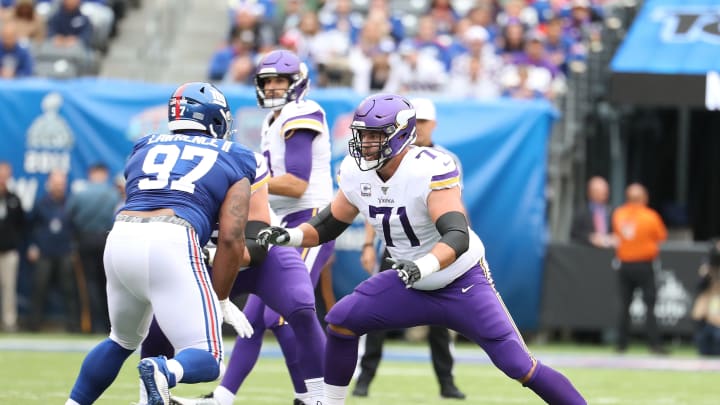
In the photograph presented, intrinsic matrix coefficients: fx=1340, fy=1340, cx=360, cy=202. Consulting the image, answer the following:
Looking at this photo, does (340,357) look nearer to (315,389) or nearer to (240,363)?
(315,389)

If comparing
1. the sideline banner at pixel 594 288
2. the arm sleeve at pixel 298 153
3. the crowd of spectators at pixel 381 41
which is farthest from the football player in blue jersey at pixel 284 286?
the sideline banner at pixel 594 288

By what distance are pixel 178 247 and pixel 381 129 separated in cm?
120

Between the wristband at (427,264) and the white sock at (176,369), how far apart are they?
115cm

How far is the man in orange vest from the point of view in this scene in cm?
1412

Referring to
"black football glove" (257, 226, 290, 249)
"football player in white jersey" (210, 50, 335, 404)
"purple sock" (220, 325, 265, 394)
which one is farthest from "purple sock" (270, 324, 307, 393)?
"black football glove" (257, 226, 290, 249)

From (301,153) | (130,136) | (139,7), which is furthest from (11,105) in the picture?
(301,153)

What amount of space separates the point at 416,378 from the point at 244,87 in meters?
5.43

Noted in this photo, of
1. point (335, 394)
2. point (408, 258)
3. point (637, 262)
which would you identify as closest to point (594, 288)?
point (637, 262)

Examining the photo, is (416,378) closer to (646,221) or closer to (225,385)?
(225,385)

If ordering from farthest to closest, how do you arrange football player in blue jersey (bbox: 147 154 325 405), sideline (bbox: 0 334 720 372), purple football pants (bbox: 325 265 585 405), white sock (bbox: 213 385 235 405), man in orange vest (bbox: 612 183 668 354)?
1. man in orange vest (bbox: 612 183 668 354)
2. sideline (bbox: 0 334 720 372)
3. white sock (bbox: 213 385 235 405)
4. football player in blue jersey (bbox: 147 154 325 405)
5. purple football pants (bbox: 325 265 585 405)

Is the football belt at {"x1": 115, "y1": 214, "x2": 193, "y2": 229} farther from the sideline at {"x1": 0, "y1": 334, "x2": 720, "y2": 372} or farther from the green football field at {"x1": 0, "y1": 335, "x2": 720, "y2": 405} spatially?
the sideline at {"x1": 0, "y1": 334, "x2": 720, "y2": 372}

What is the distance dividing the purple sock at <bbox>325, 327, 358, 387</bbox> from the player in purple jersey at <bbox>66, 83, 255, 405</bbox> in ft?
1.54

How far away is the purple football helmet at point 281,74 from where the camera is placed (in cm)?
788

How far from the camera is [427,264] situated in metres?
6.07
